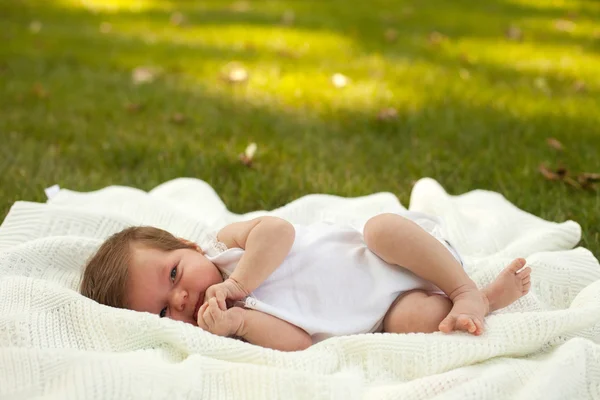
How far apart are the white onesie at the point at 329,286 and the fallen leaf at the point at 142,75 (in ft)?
9.25

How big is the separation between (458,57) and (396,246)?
3315mm

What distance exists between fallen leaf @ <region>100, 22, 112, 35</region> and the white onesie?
14.8 ft

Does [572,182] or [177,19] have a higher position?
[177,19]

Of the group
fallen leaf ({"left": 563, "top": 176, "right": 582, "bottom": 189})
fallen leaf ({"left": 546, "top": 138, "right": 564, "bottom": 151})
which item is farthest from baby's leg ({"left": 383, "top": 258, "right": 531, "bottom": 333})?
fallen leaf ({"left": 546, "top": 138, "right": 564, "bottom": 151})

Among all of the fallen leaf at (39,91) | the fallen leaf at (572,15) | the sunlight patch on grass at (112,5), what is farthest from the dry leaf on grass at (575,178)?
the sunlight patch on grass at (112,5)

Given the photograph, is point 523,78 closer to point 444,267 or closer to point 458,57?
point 458,57

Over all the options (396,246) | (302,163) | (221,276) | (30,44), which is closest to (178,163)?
(302,163)

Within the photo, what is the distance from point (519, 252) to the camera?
2.53m

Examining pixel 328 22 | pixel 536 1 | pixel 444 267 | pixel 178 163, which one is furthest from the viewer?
pixel 536 1

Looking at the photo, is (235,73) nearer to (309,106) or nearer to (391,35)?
(309,106)

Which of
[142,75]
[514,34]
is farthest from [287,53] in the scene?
[514,34]

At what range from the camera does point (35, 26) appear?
20.8 feet

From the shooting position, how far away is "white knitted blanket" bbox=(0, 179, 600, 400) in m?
1.69

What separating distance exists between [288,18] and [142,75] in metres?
2.06
